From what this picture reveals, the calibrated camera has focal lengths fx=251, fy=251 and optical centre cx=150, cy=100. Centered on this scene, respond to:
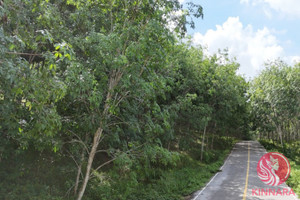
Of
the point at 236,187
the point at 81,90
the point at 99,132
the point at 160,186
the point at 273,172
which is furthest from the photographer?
the point at 273,172

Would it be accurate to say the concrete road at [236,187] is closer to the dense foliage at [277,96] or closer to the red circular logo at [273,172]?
the red circular logo at [273,172]

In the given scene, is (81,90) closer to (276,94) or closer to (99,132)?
(99,132)

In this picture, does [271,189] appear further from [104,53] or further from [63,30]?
[63,30]

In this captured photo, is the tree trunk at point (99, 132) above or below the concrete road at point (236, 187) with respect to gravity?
above

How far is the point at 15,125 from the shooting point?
607cm

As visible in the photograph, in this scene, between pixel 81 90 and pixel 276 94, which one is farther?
pixel 276 94

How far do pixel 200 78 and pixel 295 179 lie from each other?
1067cm

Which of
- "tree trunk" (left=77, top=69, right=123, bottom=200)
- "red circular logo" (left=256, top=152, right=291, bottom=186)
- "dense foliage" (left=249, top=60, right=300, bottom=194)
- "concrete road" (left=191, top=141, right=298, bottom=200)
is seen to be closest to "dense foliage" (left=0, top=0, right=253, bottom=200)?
"tree trunk" (left=77, top=69, right=123, bottom=200)

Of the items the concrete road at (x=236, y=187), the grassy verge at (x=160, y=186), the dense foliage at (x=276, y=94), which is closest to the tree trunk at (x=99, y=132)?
the grassy verge at (x=160, y=186)

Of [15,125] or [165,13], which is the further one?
[165,13]

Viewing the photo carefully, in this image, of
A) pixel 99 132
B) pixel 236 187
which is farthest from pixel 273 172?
pixel 99 132

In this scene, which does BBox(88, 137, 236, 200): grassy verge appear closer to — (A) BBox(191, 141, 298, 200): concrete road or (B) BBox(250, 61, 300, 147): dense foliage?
(A) BBox(191, 141, 298, 200): concrete road

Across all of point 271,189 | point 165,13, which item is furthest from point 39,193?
point 271,189

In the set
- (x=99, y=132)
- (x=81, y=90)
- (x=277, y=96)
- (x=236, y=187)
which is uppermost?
(x=277, y=96)
